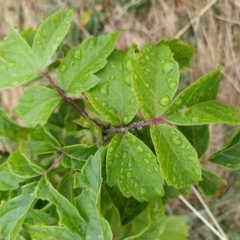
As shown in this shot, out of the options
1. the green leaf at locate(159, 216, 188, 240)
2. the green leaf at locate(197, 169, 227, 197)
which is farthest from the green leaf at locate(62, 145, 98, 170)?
the green leaf at locate(159, 216, 188, 240)

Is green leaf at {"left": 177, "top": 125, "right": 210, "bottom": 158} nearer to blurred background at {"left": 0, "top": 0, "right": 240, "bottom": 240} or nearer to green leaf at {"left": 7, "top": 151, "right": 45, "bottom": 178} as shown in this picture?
green leaf at {"left": 7, "top": 151, "right": 45, "bottom": 178}

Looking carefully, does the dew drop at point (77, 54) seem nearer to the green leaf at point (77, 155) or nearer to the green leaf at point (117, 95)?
the green leaf at point (117, 95)

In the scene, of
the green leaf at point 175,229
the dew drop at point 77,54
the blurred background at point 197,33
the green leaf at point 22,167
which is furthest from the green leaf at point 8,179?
the blurred background at point 197,33

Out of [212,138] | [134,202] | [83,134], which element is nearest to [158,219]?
[134,202]

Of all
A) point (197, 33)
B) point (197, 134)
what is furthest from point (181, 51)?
point (197, 33)

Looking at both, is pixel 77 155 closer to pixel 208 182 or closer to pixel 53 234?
pixel 53 234

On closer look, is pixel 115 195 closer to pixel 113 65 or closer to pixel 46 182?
pixel 46 182
